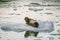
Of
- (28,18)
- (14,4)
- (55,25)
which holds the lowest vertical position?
(55,25)

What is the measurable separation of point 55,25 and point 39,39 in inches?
10.2

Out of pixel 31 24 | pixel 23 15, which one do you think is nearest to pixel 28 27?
pixel 31 24

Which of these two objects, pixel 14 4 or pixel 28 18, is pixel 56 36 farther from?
pixel 14 4

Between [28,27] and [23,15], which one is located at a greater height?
[23,15]

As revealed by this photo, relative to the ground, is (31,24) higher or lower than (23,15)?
lower

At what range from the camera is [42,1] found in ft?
4.44

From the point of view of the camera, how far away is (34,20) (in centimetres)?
135

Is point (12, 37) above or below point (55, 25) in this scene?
below

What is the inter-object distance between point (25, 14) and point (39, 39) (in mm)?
349

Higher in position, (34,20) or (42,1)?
(42,1)

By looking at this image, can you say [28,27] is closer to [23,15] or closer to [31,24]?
[31,24]

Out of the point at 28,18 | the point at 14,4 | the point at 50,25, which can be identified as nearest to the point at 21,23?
the point at 28,18

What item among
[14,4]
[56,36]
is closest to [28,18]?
[14,4]

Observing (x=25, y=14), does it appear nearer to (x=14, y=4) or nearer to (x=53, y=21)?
(x=14, y=4)
